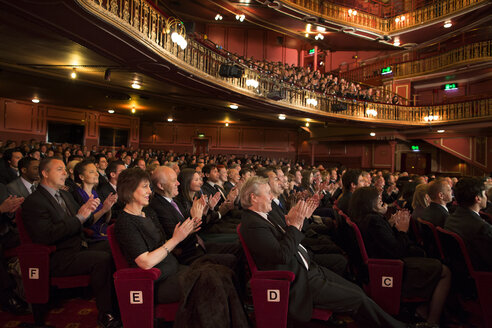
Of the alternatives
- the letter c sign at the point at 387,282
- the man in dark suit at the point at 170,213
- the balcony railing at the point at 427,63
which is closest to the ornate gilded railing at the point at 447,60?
the balcony railing at the point at 427,63

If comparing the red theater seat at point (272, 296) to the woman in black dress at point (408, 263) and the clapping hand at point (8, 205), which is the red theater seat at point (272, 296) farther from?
the clapping hand at point (8, 205)

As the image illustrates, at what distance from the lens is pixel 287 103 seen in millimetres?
11039

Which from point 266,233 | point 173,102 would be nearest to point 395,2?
point 173,102

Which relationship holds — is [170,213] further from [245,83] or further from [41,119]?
[41,119]

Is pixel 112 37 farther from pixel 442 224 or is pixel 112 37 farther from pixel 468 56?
pixel 468 56

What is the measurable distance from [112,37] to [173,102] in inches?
263

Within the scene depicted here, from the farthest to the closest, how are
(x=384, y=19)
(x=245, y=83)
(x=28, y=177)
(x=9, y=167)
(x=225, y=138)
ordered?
(x=225, y=138) → (x=384, y=19) → (x=245, y=83) → (x=9, y=167) → (x=28, y=177)

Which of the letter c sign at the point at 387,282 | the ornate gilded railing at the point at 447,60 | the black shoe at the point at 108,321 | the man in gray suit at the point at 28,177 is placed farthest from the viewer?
the ornate gilded railing at the point at 447,60

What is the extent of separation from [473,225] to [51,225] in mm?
3150

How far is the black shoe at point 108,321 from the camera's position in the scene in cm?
212

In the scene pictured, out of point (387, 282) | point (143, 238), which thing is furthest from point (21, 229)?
point (387, 282)

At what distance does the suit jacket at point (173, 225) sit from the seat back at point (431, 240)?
80.1 inches

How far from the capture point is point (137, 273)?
1819 mm

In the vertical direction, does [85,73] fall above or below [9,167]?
above
